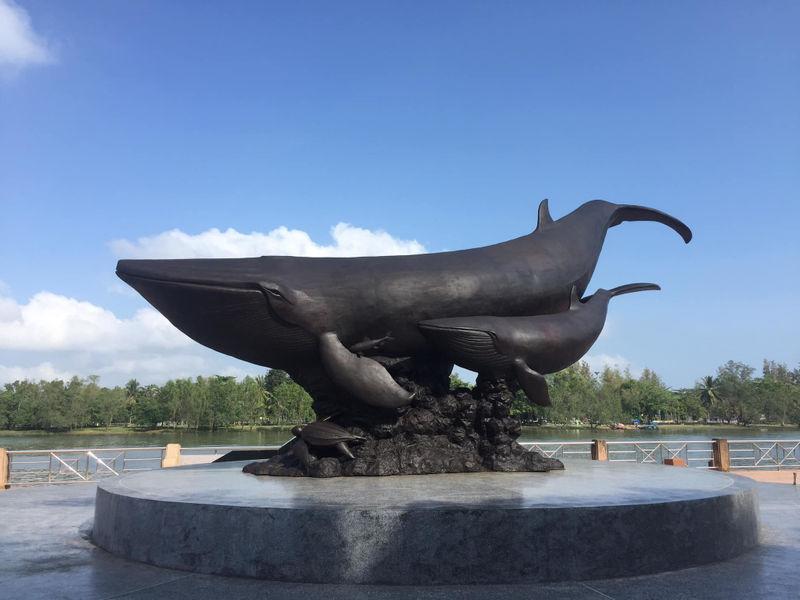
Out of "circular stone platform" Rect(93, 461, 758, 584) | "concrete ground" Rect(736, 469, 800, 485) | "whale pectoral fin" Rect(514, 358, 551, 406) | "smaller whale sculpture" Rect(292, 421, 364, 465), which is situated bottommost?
"concrete ground" Rect(736, 469, 800, 485)

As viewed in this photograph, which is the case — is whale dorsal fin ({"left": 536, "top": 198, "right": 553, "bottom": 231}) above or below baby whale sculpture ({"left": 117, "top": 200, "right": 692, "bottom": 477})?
above

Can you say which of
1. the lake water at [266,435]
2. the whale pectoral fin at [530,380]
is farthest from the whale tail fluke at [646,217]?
the lake water at [266,435]

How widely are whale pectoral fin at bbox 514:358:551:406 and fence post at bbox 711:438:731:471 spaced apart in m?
8.63

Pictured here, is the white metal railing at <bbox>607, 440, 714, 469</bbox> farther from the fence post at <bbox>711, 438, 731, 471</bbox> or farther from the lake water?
the lake water

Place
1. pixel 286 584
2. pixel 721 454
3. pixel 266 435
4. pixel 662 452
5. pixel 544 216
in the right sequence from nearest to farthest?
pixel 286 584, pixel 544 216, pixel 721 454, pixel 662 452, pixel 266 435

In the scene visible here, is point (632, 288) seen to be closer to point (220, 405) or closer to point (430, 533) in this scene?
point (430, 533)

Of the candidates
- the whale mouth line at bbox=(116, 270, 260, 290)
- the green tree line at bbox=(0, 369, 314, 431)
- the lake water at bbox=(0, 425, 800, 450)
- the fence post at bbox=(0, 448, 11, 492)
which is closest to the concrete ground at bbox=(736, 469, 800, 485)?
the whale mouth line at bbox=(116, 270, 260, 290)

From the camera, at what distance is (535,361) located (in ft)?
27.5

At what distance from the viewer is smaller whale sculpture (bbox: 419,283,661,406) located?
8.01 meters

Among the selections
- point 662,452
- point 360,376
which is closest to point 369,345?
point 360,376

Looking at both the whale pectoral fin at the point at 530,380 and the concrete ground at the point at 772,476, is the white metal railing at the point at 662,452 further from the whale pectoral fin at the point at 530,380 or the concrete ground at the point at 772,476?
the whale pectoral fin at the point at 530,380

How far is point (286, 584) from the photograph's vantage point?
4.90m

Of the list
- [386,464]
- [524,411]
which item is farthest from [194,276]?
[524,411]

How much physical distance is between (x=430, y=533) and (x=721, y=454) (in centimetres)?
1242
